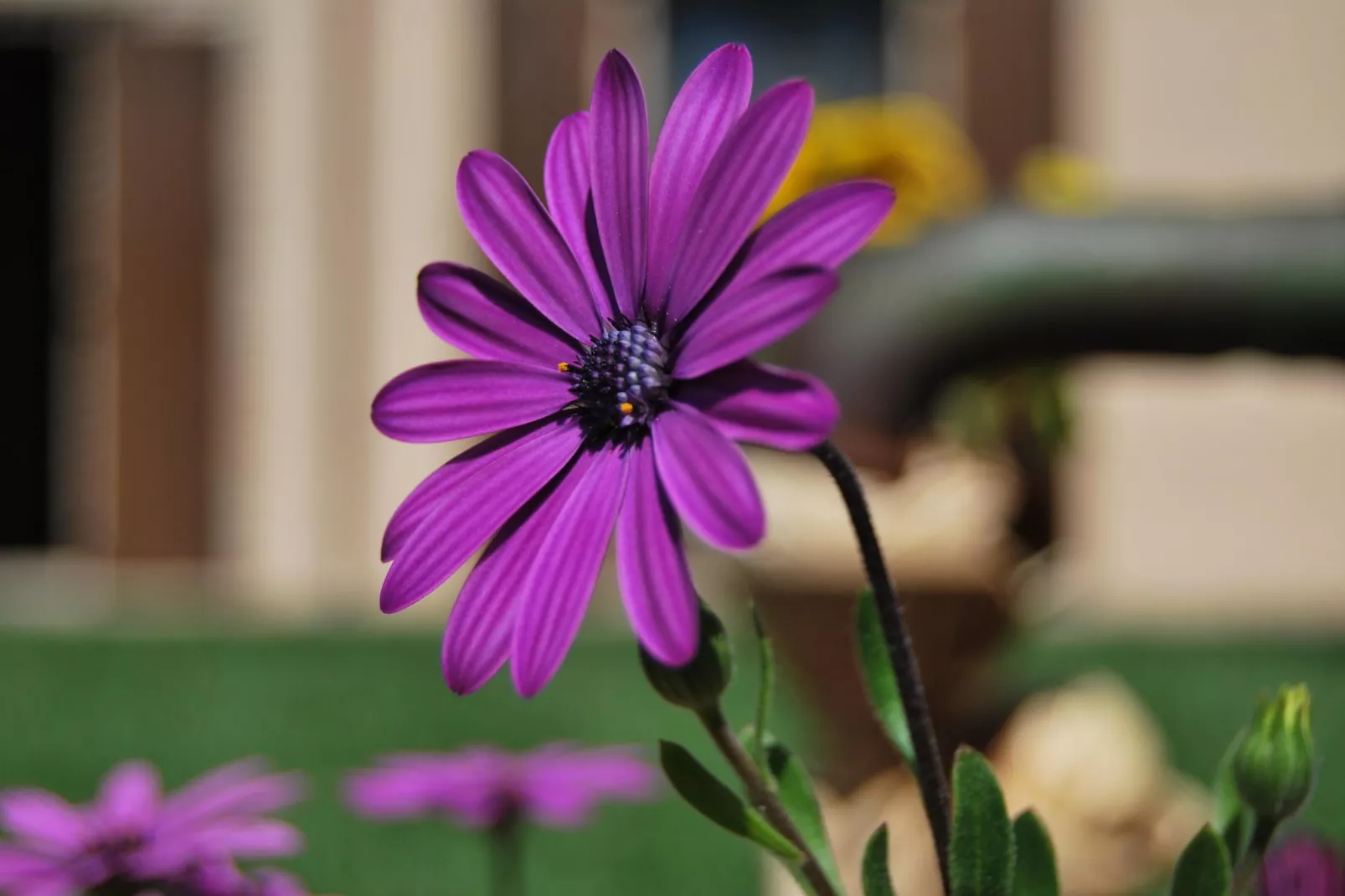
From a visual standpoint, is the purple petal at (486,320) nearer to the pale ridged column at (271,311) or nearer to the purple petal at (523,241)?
the purple petal at (523,241)

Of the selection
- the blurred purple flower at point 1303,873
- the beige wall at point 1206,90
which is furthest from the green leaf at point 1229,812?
the beige wall at point 1206,90

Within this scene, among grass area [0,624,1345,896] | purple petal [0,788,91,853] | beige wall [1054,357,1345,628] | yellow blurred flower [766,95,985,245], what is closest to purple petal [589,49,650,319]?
purple petal [0,788,91,853]

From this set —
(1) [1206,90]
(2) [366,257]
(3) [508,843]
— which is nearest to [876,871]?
(3) [508,843]

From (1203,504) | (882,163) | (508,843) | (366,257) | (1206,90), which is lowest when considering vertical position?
(1203,504)

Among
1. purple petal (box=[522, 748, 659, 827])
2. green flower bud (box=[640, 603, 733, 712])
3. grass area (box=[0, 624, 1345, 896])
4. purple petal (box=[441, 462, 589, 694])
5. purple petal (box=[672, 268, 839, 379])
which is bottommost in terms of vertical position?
grass area (box=[0, 624, 1345, 896])

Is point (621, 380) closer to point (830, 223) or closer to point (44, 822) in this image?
point (830, 223)

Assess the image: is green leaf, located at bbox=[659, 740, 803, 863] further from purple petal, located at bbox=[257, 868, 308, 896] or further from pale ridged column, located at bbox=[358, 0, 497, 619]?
pale ridged column, located at bbox=[358, 0, 497, 619]

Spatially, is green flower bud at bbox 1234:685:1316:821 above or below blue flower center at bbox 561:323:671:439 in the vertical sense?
below

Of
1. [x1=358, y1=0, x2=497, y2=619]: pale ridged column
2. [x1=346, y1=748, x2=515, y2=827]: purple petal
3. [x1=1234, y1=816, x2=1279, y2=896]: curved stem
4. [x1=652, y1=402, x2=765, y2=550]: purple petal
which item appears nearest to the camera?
[x1=652, y1=402, x2=765, y2=550]: purple petal
